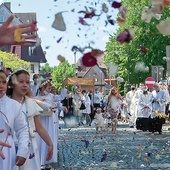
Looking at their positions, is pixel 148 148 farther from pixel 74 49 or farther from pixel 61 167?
pixel 74 49

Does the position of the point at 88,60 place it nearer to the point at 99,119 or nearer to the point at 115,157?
the point at 115,157

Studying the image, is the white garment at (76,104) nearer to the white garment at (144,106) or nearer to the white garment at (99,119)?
the white garment at (99,119)

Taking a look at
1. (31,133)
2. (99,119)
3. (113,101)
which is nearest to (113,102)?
(113,101)

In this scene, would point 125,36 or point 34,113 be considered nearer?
point 125,36

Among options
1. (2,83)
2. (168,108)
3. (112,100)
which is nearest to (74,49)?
(2,83)

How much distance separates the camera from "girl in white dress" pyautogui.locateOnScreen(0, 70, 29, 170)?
5.59m

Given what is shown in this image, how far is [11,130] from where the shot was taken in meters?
5.70

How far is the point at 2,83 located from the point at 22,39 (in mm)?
2228

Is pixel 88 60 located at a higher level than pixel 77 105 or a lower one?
higher

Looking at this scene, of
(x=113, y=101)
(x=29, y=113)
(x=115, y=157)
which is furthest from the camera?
(x=113, y=101)

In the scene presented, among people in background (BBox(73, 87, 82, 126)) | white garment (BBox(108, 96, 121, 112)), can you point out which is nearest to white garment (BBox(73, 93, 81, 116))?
people in background (BBox(73, 87, 82, 126))

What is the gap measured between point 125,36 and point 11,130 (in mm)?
2263

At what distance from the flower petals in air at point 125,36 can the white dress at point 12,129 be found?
214 cm

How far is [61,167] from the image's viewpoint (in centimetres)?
1181
